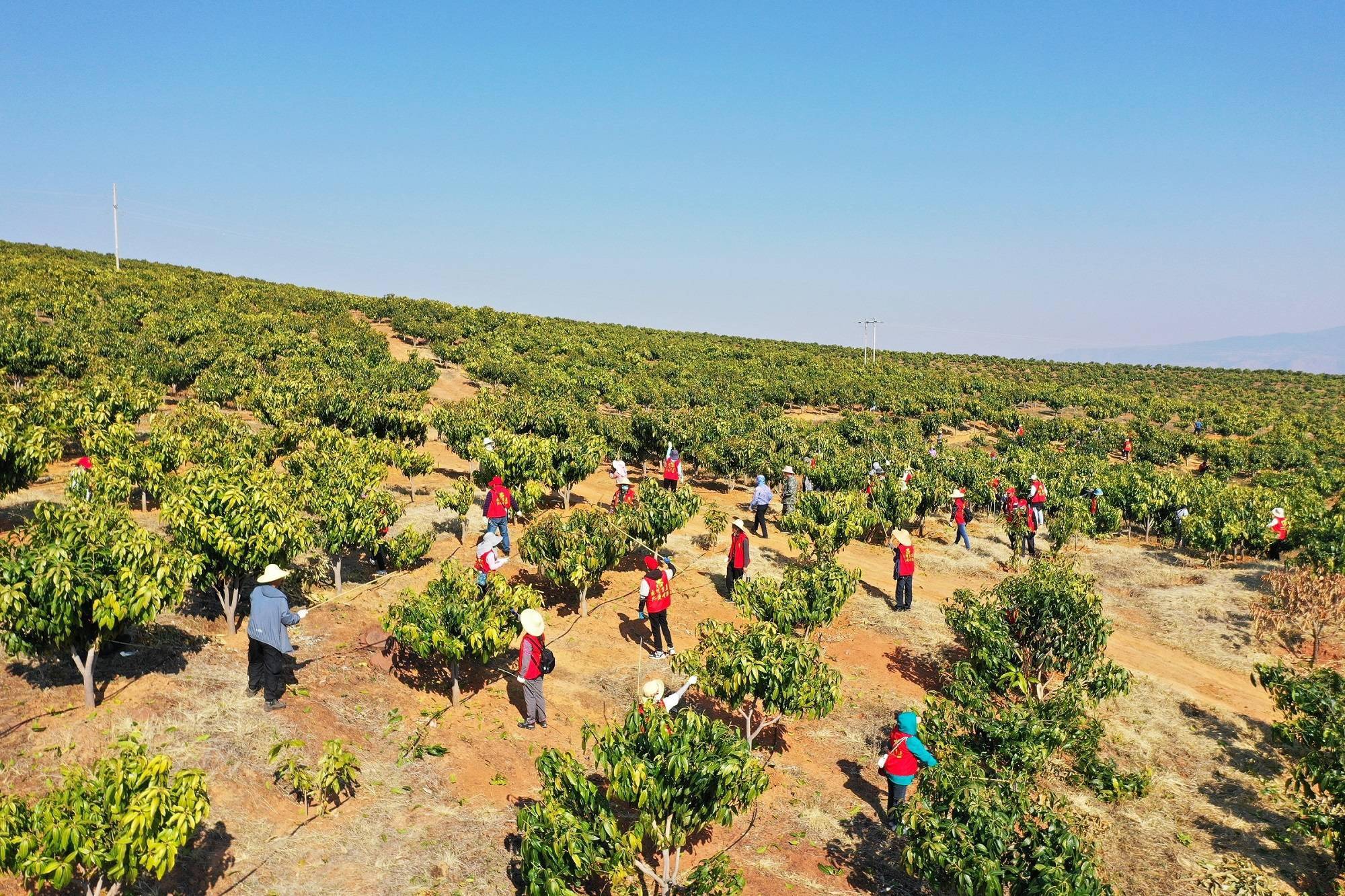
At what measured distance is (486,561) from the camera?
13.5 meters

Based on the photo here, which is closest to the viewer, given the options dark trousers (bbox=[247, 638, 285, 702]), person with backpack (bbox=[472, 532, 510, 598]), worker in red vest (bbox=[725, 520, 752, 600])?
dark trousers (bbox=[247, 638, 285, 702])

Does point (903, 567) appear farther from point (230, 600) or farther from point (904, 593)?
point (230, 600)

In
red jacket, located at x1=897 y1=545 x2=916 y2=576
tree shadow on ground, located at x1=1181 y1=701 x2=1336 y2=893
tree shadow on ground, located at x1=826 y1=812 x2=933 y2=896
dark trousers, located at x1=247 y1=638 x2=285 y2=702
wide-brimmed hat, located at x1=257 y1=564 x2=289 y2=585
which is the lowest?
tree shadow on ground, located at x1=826 y1=812 x2=933 y2=896

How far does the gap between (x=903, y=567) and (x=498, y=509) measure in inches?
394

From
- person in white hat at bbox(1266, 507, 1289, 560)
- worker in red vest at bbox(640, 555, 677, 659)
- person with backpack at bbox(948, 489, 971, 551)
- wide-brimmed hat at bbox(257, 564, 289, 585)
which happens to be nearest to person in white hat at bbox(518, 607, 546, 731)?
worker in red vest at bbox(640, 555, 677, 659)

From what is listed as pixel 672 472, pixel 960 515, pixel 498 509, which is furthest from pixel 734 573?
pixel 960 515

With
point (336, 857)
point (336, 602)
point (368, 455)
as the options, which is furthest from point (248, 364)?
point (336, 857)

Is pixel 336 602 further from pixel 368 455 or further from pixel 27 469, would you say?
A: pixel 27 469

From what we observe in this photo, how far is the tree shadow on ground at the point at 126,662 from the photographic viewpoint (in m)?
10.3

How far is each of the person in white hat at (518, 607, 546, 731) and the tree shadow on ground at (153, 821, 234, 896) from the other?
4.20 meters

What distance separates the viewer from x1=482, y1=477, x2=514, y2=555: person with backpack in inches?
675

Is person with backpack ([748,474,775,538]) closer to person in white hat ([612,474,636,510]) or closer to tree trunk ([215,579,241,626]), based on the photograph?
person in white hat ([612,474,636,510])

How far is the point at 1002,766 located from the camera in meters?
9.96

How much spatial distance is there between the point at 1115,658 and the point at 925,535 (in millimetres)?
9683
